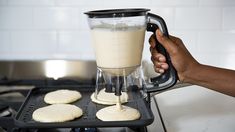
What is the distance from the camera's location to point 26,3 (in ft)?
3.63

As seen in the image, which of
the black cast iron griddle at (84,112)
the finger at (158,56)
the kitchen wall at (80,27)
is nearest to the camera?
the black cast iron griddle at (84,112)

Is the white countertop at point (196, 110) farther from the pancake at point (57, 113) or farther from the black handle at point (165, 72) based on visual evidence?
the pancake at point (57, 113)

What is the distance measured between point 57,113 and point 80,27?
50 cm

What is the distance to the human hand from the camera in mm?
716

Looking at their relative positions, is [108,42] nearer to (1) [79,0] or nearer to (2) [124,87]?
(2) [124,87]

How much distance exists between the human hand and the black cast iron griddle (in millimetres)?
91

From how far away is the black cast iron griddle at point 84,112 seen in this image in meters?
0.62

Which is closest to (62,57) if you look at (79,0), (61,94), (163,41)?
(79,0)

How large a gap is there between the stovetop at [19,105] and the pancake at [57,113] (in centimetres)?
4

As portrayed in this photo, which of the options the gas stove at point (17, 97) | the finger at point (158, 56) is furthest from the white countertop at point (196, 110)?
the finger at point (158, 56)

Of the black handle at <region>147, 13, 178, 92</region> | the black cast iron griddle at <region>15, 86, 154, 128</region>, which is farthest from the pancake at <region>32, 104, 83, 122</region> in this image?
the black handle at <region>147, 13, 178, 92</region>

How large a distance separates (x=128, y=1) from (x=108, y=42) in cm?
49

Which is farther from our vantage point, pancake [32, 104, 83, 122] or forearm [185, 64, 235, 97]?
forearm [185, 64, 235, 97]

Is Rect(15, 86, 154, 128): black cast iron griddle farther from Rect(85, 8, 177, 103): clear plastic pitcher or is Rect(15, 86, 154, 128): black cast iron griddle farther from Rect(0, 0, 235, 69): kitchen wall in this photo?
Rect(0, 0, 235, 69): kitchen wall
